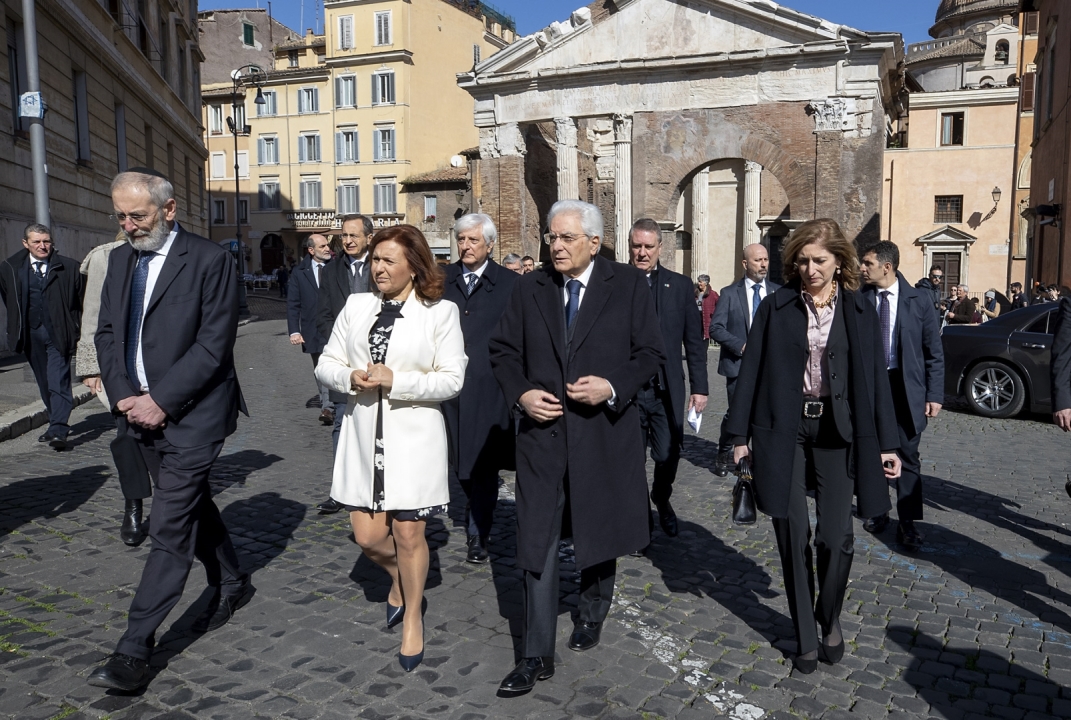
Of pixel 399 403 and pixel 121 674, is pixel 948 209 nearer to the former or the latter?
pixel 399 403

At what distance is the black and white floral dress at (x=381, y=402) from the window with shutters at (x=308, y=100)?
48459 mm

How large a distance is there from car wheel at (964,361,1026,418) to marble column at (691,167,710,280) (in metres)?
22.2

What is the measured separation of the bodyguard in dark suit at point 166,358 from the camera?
3.62 m

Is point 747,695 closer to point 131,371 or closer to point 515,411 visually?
point 515,411

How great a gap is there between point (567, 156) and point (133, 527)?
22573 mm

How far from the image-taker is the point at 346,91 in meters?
47.6

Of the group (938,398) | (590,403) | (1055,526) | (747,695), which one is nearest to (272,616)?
(590,403)

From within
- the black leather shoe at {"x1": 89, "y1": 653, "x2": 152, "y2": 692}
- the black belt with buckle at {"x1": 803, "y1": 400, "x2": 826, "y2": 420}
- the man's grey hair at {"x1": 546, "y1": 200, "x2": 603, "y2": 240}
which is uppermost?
the man's grey hair at {"x1": 546, "y1": 200, "x2": 603, "y2": 240}

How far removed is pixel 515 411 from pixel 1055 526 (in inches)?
172

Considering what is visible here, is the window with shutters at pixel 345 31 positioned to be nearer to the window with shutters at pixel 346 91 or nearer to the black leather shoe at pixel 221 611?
the window with shutters at pixel 346 91

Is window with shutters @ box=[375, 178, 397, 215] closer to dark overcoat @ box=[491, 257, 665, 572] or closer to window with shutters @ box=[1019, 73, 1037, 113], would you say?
window with shutters @ box=[1019, 73, 1037, 113]

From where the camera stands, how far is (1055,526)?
6.06 m

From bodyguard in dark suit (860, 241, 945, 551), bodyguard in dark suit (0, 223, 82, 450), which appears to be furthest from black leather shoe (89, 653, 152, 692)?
bodyguard in dark suit (0, 223, 82, 450)

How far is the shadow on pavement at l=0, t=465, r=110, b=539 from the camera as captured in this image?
584 cm
